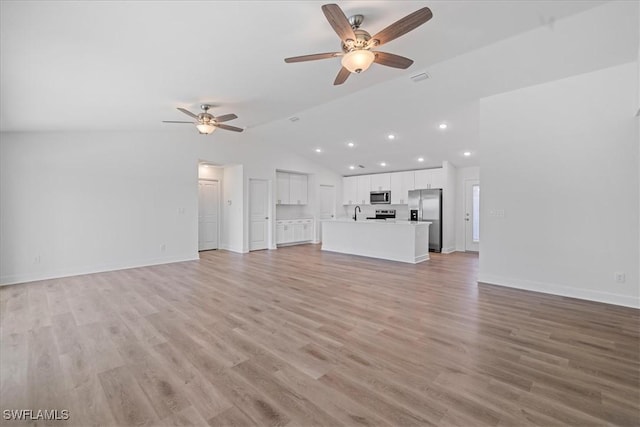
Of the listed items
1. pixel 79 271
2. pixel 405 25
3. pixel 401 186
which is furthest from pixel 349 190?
pixel 405 25

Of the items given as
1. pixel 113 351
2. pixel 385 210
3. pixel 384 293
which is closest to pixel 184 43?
pixel 113 351

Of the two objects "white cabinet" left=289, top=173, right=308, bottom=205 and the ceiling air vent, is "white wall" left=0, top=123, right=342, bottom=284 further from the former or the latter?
the ceiling air vent

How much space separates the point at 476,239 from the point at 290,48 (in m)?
7.01

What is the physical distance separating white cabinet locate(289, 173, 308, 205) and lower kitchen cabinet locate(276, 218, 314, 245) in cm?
64

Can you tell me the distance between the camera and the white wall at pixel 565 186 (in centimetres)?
339

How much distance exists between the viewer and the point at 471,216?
757 centimetres

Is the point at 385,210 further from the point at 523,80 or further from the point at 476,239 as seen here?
the point at 523,80

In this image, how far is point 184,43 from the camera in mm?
2408

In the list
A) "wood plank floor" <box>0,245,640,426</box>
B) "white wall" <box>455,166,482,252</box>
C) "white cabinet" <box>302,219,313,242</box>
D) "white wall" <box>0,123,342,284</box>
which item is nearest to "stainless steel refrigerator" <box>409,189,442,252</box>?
"white wall" <box>455,166,482,252</box>

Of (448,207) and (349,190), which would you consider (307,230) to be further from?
(448,207)

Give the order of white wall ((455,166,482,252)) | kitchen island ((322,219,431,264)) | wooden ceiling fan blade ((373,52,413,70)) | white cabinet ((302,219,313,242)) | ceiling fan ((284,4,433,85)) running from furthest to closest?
white cabinet ((302,219,313,242))
white wall ((455,166,482,252))
kitchen island ((322,219,431,264))
wooden ceiling fan blade ((373,52,413,70))
ceiling fan ((284,4,433,85))

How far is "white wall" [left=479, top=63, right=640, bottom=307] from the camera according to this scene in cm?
339

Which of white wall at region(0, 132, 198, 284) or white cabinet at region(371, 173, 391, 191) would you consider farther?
white cabinet at region(371, 173, 391, 191)

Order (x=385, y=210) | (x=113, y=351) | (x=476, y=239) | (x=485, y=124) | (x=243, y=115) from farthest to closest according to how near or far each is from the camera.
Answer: (x=385, y=210)
(x=476, y=239)
(x=243, y=115)
(x=485, y=124)
(x=113, y=351)
